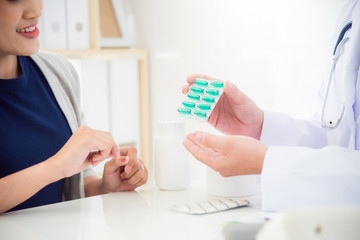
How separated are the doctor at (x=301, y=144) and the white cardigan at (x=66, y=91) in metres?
0.39

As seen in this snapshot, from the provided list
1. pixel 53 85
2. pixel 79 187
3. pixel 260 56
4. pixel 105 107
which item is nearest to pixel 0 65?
pixel 53 85

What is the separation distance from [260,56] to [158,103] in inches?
29.6

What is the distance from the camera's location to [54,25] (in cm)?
218

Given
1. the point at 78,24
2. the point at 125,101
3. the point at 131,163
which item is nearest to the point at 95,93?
the point at 125,101

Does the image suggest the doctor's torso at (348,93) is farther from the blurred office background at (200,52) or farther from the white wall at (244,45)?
the white wall at (244,45)

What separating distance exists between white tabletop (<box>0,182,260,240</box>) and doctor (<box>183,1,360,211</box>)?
0.09 metres

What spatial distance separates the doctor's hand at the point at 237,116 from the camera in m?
1.05

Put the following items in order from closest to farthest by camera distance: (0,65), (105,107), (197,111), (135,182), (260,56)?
(197,111)
(135,182)
(0,65)
(260,56)
(105,107)


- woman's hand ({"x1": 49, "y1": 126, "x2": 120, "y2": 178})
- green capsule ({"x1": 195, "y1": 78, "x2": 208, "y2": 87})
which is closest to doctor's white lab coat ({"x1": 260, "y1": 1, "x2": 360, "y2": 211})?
green capsule ({"x1": 195, "y1": 78, "x2": 208, "y2": 87})

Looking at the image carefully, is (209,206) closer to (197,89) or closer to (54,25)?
(197,89)

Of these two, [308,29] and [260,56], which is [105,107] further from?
[308,29]

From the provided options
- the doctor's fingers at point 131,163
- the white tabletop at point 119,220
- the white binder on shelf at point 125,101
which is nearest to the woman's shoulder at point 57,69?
the doctor's fingers at point 131,163

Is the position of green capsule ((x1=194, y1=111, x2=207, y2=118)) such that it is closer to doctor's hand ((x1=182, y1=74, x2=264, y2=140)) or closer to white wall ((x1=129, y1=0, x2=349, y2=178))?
doctor's hand ((x1=182, y1=74, x2=264, y2=140))

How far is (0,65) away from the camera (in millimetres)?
1114
